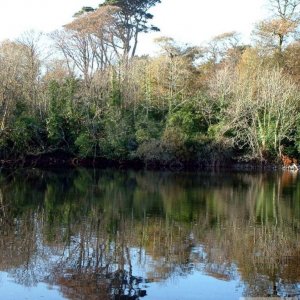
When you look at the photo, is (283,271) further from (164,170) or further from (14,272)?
(164,170)

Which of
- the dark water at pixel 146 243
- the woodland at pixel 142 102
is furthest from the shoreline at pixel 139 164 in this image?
the dark water at pixel 146 243

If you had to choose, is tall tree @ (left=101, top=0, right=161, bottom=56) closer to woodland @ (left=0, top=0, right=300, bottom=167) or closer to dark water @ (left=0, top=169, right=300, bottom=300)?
woodland @ (left=0, top=0, right=300, bottom=167)

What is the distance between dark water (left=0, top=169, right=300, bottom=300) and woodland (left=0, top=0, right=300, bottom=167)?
1464cm

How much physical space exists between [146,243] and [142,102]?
30017 millimetres

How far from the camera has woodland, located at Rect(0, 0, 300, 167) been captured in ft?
129

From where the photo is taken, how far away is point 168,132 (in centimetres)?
3975

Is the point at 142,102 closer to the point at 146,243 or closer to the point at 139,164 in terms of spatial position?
the point at 139,164

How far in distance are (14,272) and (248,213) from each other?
10.5m

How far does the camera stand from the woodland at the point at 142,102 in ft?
129

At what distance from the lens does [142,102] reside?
4266cm

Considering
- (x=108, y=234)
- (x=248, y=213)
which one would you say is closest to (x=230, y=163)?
(x=248, y=213)

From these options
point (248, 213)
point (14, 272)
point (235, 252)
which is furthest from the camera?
point (248, 213)

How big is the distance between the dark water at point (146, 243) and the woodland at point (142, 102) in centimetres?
1464

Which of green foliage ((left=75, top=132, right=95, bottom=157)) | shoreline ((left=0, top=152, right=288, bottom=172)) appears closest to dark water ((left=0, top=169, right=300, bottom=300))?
green foliage ((left=75, top=132, right=95, bottom=157))
